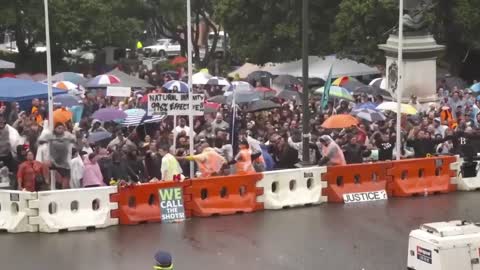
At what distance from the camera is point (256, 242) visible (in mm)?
15398

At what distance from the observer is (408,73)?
28.6 m

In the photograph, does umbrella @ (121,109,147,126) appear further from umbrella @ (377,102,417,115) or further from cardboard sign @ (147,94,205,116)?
umbrella @ (377,102,417,115)

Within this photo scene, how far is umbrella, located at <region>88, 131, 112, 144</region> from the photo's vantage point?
66.3 ft

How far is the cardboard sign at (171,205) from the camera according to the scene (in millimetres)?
16891

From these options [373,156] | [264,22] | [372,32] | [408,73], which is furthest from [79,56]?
[373,156]

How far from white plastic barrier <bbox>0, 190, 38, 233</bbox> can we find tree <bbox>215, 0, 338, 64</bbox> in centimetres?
2462

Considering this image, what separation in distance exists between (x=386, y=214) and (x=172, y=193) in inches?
165

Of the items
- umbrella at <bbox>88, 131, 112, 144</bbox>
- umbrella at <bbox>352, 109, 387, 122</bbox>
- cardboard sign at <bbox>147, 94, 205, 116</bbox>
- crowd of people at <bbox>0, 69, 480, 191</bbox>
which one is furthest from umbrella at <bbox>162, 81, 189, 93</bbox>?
cardboard sign at <bbox>147, 94, 205, 116</bbox>

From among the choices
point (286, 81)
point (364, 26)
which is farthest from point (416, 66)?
A: point (364, 26)

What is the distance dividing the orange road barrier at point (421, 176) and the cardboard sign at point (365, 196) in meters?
0.29

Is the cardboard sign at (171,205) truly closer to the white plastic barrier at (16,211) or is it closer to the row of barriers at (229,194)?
the row of barriers at (229,194)

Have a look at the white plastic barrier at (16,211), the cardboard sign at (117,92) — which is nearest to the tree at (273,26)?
the cardboard sign at (117,92)

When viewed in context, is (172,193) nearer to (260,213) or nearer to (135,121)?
(260,213)

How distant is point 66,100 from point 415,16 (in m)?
11.3
